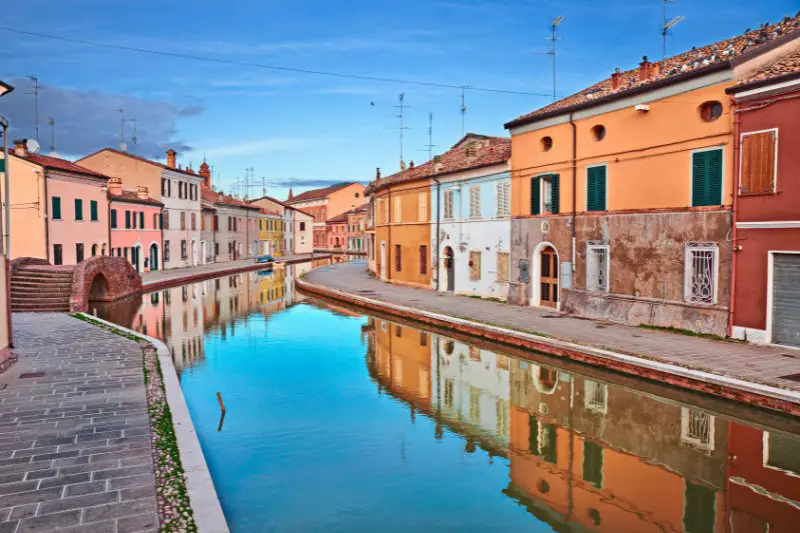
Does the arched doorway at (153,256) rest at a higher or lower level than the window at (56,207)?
lower

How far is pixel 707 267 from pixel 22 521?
52.2 ft

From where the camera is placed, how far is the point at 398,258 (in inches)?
1379

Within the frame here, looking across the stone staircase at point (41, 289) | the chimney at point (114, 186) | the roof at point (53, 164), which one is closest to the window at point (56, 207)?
the roof at point (53, 164)

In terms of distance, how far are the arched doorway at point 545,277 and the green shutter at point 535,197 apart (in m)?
1.33

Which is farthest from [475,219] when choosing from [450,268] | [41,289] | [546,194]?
[41,289]

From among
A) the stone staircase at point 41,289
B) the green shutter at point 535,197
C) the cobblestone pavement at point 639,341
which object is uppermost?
the green shutter at point 535,197

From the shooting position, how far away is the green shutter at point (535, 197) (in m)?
22.4

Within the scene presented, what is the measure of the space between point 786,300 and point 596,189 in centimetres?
710

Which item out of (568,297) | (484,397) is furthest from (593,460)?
(568,297)

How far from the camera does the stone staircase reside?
22969 mm

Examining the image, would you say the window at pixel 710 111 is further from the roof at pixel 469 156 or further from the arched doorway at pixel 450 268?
the arched doorway at pixel 450 268

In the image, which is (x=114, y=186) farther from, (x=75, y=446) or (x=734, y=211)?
(x=734, y=211)

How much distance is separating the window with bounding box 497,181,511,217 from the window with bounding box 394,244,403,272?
1023 cm

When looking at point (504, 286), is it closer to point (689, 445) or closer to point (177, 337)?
point (177, 337)
